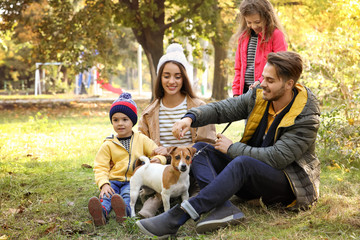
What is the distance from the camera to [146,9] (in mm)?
13922

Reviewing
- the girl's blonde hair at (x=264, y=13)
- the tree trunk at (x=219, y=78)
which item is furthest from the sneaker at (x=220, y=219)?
the tree trunk at (x=219, y=78)

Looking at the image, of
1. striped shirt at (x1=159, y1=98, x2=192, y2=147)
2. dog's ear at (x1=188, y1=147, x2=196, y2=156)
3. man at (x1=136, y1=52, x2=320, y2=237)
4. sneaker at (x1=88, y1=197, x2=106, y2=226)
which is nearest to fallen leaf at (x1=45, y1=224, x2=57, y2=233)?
sneaker at (x1=88, y1=197, x2=106, y2=226)

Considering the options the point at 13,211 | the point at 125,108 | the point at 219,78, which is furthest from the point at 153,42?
the point at 13,211

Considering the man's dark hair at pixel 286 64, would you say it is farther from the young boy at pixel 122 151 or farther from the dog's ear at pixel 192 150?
the young boy at pixel 122 151

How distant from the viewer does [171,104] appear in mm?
4379

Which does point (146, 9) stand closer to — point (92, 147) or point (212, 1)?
point (212, 1)

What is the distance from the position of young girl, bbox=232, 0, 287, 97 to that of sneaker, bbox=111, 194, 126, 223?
6.20 feet

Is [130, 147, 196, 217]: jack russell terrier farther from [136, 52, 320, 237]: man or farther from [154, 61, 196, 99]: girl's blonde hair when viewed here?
[154, 61, 196, 99]: girl's blonde hair

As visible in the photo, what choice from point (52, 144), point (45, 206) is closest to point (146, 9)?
point (52, 144)

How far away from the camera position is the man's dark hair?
321 cm

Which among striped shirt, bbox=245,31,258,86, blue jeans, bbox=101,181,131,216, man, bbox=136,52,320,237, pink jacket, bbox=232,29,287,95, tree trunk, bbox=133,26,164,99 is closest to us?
man, bbox=136,52,320,237

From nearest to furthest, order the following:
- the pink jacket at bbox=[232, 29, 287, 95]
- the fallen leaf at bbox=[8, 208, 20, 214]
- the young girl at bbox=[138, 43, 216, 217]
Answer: the fallen leaf at bbox=[8, 208, 20, 214]
the young girl at bbox=[138, 43, 216, 217]
the pink jacket at bbox=[232, 29, 287, 95]

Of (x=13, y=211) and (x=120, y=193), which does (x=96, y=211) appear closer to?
(x=120, y=193)

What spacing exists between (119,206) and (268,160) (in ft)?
4.16
